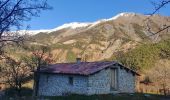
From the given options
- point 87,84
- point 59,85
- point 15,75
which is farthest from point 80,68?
point 15,75

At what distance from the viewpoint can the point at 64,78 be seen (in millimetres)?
36188

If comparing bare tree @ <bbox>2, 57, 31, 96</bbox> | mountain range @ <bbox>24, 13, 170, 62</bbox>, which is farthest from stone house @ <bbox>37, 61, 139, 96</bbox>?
mountain range @ <bbox>24, 13, 170, 62</bbox>

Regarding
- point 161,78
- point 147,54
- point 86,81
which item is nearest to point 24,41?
point 86,81

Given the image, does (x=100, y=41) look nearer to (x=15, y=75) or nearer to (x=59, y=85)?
(x=15, y=75)

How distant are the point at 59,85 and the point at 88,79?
15.9 feet

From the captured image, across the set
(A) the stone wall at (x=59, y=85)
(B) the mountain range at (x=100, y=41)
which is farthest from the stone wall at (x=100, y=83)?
(B) the mountain range at (x=100, y=41)

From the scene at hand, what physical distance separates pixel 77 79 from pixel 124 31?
133929 mm

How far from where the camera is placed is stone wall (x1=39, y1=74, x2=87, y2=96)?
111ft

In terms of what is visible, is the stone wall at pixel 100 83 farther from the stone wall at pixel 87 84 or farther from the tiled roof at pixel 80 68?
the tiled roof at pixel 80 68

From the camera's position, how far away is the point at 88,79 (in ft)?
109

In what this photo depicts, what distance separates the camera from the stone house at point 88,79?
1328 inches

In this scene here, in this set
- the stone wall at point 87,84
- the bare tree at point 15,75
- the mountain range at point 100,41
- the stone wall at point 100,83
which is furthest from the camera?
the mountain range at point 100,41

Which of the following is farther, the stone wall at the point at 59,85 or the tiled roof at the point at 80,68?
the stone wall at the point at 59,85

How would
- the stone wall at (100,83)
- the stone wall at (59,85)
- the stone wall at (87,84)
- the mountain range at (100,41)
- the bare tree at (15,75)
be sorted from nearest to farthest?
1. the stone wall at (100,83)
2. the stone wall at (87,84)
3. the stone wall at (59,85)
4. the bare tree at (15,75)
5. the mountain range at (100,41)
